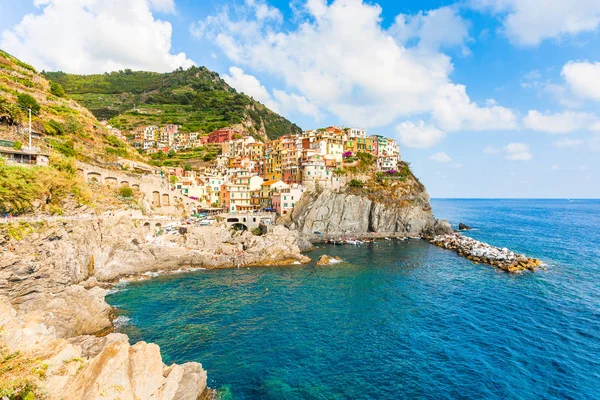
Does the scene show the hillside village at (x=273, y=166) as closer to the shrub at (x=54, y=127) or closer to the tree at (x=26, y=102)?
the shrub at (x=54, y=127)

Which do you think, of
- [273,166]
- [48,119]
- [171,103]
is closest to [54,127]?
[48,119]

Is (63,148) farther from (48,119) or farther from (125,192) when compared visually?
(48,119)

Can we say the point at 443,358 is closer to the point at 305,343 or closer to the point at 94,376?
the point at 305,343

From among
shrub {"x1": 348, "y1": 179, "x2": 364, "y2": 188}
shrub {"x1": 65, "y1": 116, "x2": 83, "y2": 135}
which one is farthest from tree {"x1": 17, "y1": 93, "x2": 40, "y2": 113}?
shrub {"x1": 348, "y1": 179, "x2": 364, "y2": 188}

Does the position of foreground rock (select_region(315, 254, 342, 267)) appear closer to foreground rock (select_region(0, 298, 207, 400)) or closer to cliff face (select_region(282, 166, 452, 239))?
cliff face (select_region(282, 166, 452, 239))

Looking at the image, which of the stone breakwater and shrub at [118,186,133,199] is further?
shrub at [118,186,133,199]

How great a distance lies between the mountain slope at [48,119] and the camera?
51.5m

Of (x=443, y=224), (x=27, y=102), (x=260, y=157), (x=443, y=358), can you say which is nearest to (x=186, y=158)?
(x=260, y=157)

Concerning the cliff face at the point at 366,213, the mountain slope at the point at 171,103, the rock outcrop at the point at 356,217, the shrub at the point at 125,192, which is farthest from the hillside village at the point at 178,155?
the mountain slope at the point at 171,103

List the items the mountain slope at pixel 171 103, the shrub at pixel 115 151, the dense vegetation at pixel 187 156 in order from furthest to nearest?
the mountain slope at pixel 171 103
the dense vegetation at pixel 187 156
the shrub at pixel 115 151

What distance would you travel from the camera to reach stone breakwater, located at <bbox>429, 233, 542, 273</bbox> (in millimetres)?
47575

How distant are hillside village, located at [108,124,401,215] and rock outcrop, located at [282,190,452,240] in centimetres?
515

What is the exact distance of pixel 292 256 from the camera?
5206 cm

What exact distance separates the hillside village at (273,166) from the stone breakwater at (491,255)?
94.6 feet
